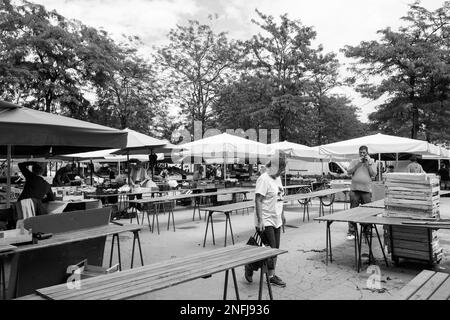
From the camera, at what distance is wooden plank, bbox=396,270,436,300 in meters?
3.22

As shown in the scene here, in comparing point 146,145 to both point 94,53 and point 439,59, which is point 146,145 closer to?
point 94,53

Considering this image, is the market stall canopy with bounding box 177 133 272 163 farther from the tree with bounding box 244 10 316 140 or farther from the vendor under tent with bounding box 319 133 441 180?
the tree with bounding box 244 10 316 140

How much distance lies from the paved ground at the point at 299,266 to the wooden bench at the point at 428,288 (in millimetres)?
1092

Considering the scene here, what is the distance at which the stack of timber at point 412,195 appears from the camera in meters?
5.35

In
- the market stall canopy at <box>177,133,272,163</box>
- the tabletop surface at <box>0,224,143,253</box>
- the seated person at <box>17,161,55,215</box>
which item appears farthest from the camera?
the market stall canopy at <box>177,133,272,163</box>

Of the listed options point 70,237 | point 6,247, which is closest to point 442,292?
point 70,237

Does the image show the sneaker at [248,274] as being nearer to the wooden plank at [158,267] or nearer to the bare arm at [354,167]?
the wooden plank at [158,267]

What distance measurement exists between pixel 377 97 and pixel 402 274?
18.6 m

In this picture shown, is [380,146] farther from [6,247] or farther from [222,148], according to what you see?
[6,247]

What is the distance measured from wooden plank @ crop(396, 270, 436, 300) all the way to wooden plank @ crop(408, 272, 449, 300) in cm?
2

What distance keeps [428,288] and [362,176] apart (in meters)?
4.79

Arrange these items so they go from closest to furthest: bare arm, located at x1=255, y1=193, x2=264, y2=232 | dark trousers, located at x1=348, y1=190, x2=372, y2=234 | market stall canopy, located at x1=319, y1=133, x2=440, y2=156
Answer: bare arm, located at x1=255, y1=193, x2=264, y2=232 → dark trousers, located at x1=348, y1=190, x2=372, y2=234 → market stall canopy, located at x1=319, y1=133, x2=440, y2=156

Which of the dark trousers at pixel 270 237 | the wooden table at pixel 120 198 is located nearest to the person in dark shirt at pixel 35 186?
the dark trousers at pixel 270 237

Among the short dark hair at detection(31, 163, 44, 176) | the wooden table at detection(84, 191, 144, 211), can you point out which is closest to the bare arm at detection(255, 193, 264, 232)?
the short dark hair at detection(31, 163, 44, 176)
